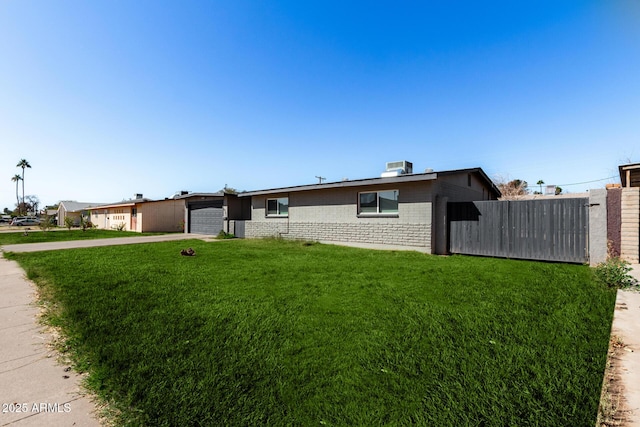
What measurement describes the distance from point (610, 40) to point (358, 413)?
616 inches

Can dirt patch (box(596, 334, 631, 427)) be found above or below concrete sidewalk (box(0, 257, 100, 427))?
above

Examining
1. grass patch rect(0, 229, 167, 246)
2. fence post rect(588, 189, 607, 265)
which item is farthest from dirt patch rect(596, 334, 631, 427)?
Result: grass patch rect(0, 229, 167, 246)

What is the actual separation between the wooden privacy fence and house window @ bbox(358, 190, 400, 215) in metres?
2.18

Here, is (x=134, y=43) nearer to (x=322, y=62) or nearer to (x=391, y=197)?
(x=322, y=62)

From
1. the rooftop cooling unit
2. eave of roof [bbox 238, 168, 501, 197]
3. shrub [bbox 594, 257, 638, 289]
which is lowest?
shrub [bbox 594, 257, 638, 289]

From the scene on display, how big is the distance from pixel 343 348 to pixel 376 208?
31.3 ft

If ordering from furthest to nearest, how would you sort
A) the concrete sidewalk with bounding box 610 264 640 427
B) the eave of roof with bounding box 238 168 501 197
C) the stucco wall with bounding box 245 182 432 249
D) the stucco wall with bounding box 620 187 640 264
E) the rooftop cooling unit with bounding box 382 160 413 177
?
the rooftop cooling unit with bounding box 382 160 413 177
the stucco wall with bounding box 245 182 432 249
the eave of roof with bounding box 238 168 501 197
the stucco wall with bounding box 620 187 640 264
the concrete sidewalk with bounding box 610 264 640 427

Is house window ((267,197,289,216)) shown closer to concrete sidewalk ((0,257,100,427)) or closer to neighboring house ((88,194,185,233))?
concrete sidewalk ((0,257,100,427))

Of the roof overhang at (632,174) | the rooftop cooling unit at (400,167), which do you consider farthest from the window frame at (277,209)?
the roof overhang at (632,174)

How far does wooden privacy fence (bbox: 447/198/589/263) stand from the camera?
8.09m

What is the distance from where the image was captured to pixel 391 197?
11633 mm

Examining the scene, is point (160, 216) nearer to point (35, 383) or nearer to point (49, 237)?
point (49, 237)

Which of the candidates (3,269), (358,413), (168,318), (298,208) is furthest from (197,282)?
(298,208)

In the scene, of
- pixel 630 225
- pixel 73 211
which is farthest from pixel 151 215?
pixel 73 211
